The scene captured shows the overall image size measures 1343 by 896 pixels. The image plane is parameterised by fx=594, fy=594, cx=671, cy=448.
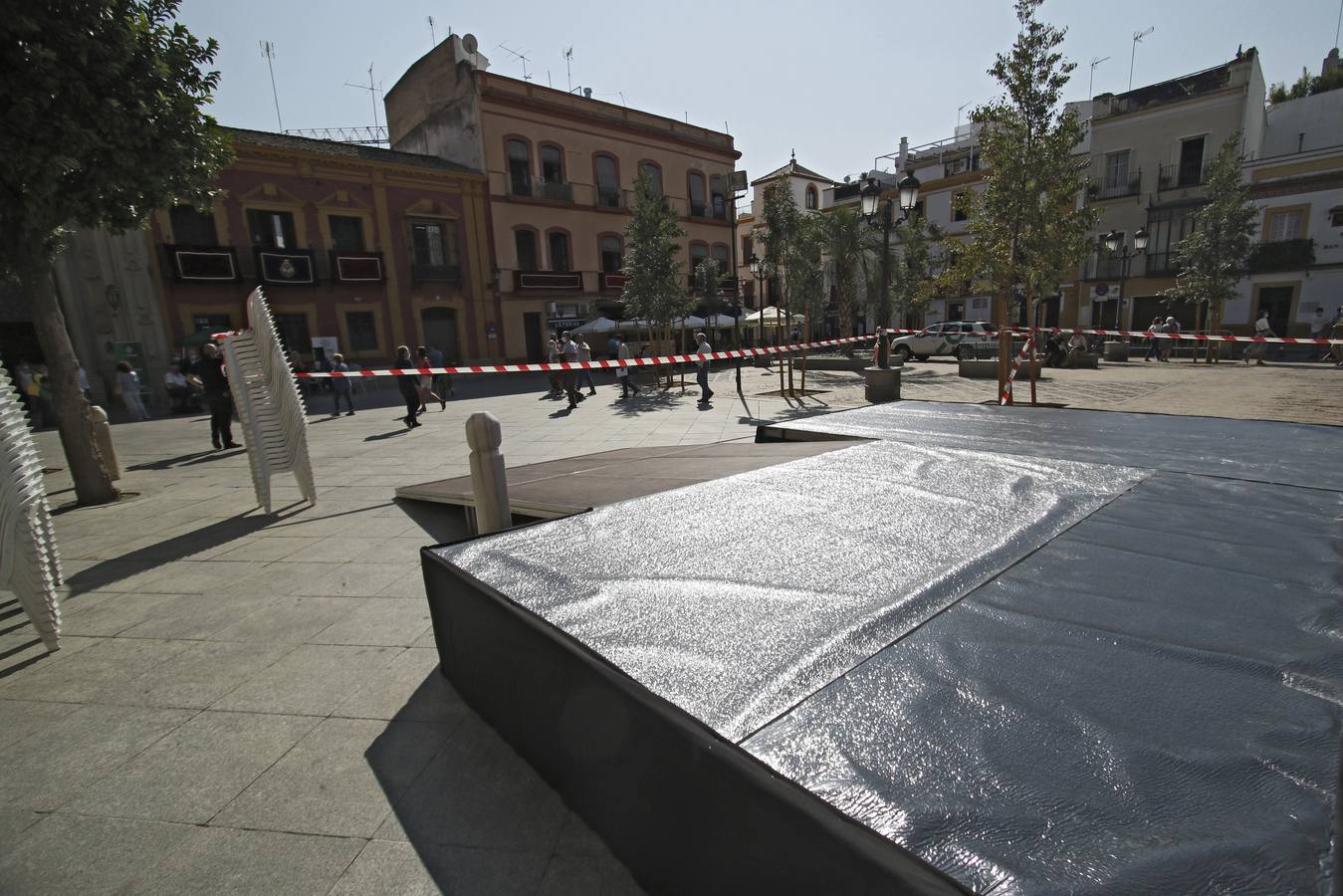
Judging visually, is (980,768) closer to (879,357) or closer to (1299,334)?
(879,357)

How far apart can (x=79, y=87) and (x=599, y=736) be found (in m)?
7.29

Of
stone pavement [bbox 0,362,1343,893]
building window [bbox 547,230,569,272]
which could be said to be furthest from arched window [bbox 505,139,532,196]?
stone pavement [bbox 0,362,1343,893]

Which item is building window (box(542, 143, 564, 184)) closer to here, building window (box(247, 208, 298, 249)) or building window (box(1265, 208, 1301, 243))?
building window (box(247, 208, 298, 249))

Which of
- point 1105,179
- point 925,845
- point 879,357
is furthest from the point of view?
point 1105,179

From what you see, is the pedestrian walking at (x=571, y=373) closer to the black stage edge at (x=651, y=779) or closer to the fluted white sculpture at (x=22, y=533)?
Result: the fluted white sculpture at (x=22, y=533)

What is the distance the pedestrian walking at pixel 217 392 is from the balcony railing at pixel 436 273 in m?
14.0

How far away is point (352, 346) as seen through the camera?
2120 centimetres

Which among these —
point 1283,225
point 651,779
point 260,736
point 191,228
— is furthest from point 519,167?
point 1283,225

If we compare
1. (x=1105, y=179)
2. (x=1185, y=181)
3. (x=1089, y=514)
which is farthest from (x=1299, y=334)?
(x=1089, y=514)

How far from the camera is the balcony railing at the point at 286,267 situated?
18.8 meters

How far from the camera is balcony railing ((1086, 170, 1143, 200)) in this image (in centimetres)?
2841

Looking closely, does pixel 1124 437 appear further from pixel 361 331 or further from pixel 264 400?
pixel 361 331

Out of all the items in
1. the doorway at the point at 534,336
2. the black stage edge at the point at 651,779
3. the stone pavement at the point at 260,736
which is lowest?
the stone pavement at the point at 260,736

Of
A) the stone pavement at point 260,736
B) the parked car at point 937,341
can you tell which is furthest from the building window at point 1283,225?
the stone pavement at point 260,736
